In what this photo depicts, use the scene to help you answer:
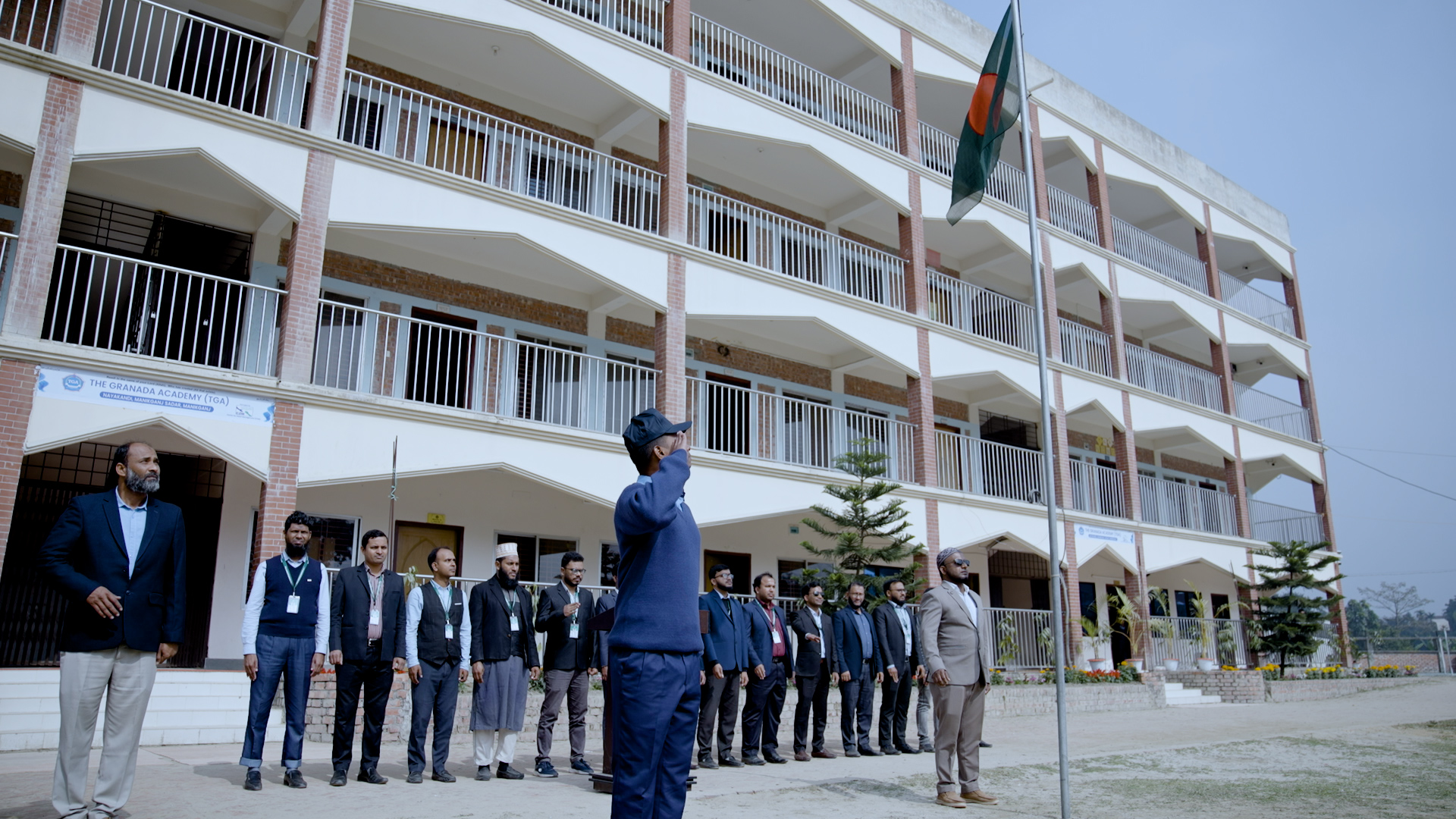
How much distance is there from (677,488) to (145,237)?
1319cm

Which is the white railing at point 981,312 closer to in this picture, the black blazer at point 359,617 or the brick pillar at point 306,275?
the brick pillar at point 306,275

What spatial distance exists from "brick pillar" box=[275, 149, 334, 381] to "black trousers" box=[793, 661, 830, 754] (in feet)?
23.7

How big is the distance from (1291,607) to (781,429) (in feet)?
50.4

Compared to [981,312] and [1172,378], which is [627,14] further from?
[1172,378]

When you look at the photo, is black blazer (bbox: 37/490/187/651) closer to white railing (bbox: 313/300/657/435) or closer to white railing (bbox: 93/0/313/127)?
white railing (bbox: 313/300/657/435)

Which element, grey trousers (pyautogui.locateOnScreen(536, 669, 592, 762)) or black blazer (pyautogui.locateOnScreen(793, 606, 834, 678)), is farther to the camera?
black blazer (pyautogui.locateOnScreen(793, 606, 834, 678))

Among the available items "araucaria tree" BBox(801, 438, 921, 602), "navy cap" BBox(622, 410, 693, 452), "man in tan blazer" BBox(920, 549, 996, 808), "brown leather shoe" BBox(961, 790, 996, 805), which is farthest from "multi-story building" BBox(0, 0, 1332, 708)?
"navy cap" BBox(622, 410, 693, 452)

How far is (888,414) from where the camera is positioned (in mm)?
22203

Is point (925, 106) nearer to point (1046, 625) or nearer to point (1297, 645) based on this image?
point (1046, 625)

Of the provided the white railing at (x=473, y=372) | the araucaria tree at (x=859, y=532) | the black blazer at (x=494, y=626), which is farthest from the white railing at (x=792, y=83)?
the black blazer at (x=494, y=626)

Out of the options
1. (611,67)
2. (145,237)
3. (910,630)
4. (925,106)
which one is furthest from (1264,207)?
(145,237)

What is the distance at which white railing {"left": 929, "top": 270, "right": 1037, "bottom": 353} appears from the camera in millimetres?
21516

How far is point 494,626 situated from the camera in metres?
7.97

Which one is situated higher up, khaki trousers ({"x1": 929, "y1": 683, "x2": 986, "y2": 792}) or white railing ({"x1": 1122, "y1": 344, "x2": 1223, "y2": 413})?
white railing ({"x1": 1122, "y1": 344, "x2": 1223, "y2": 413})
